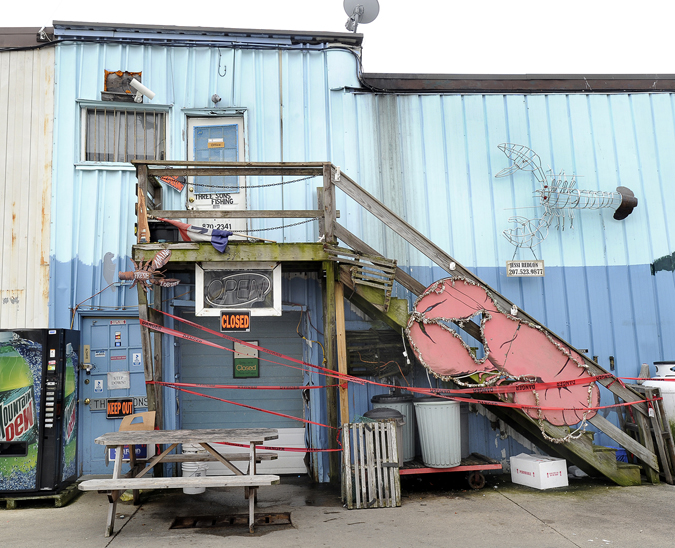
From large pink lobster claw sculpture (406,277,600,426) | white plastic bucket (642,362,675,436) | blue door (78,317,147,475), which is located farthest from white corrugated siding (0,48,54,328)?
white plastic bucket (642,362,675,436)

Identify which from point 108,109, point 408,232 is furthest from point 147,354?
point 108,109

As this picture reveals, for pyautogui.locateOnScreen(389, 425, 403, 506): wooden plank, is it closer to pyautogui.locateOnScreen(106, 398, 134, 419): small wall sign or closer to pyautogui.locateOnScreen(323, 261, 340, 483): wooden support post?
pyautogui.locateOnScreen(323, 261, 340, 483): wooden support post

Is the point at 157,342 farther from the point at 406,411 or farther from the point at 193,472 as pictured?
the point at 406,411

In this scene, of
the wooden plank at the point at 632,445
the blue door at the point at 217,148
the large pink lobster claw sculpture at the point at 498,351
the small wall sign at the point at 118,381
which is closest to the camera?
the large pink lobster claw sculpture at the point at 498,351

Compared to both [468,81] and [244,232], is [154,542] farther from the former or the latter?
[468,81]

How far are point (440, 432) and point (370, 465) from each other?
41.1 inches

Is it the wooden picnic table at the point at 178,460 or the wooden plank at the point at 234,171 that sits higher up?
the wooden plank at the point at 234,171

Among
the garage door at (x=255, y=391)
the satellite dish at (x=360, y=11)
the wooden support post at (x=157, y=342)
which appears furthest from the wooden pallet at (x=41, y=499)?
the satellite dish at (x=360, y=11)

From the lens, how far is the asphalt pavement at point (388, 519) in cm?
514

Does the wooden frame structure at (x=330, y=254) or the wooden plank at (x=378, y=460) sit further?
the wooden frame structure at (x=330, y=254)

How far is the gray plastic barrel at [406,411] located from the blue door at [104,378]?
3479 millimetres

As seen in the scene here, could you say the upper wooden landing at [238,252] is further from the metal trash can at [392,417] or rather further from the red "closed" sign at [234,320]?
the metal trash can at [392,417]

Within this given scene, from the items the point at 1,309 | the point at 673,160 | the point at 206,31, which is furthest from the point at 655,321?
the point at 1,309

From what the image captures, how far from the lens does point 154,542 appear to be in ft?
17.1
